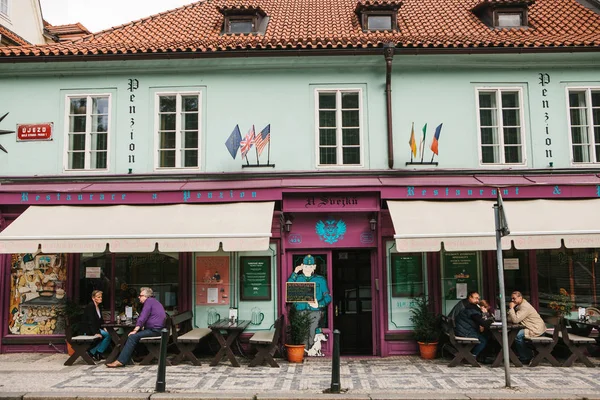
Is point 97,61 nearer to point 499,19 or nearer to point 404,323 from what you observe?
point 404,323

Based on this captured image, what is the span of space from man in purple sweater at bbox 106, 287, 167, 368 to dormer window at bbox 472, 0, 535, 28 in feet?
36.6

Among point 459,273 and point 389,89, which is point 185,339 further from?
point 389,89

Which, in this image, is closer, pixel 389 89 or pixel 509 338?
pixel 509 338

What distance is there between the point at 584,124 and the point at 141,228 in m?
10.5

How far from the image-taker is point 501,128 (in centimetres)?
1285

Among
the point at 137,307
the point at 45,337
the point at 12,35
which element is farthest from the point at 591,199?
the point at 12,35

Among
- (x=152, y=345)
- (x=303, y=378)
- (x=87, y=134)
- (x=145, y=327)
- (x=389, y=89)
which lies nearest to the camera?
(x=303, y=378)

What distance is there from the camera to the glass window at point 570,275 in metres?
12.4

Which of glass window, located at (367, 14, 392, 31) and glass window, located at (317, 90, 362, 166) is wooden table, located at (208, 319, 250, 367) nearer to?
glass window, located at (317, 90, 362, 166)

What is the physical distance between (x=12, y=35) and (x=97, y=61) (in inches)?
272

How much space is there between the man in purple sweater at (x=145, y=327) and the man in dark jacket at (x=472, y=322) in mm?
6092

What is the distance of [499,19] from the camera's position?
14.7 meters

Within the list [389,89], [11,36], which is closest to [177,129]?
[389,89]

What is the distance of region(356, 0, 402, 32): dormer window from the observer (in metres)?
14.5
